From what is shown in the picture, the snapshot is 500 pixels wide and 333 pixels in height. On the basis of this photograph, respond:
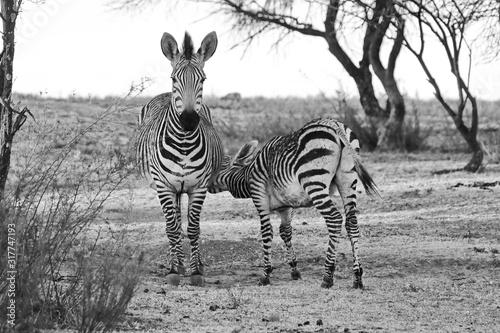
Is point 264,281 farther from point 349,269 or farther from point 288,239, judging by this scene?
point 349,269

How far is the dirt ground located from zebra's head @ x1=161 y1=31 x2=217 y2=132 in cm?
123

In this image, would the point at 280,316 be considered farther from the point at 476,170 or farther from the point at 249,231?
the point at 476,170

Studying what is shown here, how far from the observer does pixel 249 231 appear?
1219cm

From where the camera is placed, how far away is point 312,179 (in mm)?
9070

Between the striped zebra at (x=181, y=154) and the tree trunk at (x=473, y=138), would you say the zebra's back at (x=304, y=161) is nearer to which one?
the striped zebra at (x=181, y=154)

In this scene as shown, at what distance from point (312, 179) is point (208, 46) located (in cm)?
191

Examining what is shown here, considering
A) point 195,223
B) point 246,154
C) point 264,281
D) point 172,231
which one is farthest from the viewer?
point 246,154

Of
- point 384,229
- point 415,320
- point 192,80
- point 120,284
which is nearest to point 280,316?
point 415,320

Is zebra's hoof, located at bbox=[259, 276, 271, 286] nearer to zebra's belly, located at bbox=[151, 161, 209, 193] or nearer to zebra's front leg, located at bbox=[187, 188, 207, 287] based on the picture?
zebra's front leg, located at bbox=[187, 188, 207, 287]

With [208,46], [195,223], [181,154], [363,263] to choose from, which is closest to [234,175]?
[195,223]

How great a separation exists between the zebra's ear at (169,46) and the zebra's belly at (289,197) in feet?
5.88

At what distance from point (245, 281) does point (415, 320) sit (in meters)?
2.53

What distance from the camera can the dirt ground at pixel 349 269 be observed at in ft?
24.5

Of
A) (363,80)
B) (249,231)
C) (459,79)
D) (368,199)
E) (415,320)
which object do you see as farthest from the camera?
(363,80)
